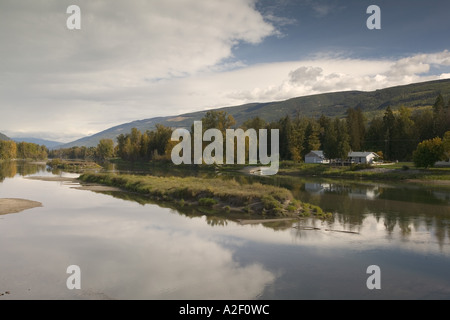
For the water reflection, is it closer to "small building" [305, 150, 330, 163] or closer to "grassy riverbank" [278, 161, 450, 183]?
"grassy riverbank" [278, 161, 450, 183]

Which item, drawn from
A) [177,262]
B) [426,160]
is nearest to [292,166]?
[426,160]

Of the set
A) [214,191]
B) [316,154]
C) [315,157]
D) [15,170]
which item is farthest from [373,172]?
[15,170]

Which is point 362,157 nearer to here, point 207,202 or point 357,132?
point 357,132

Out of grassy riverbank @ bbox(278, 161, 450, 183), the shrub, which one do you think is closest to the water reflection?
the shrub

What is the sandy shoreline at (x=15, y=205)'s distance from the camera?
34.9 meters

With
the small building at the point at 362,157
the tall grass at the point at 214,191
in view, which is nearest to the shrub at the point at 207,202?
the tall grass at the point at 214,191

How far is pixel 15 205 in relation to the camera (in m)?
37.4

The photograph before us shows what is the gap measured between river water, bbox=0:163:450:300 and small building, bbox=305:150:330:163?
64821 mm

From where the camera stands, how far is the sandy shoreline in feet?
115

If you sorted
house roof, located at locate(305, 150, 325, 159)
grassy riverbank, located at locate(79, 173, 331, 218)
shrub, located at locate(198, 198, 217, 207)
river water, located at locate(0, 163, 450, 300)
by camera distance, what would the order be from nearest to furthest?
river water, located at locate(0, 163, 450, 300) < grassy riverbank, located at locate(79, 173, 331, 218) < shrub, located at locate(198, 198, 217, 207) < house roof, located at locate(305, 150, 325, 159)

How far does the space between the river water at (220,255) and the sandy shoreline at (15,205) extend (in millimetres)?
2072

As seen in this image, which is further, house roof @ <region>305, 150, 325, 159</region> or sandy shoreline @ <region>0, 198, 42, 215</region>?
house roof @ <region>305, 150, 325, 159</region>

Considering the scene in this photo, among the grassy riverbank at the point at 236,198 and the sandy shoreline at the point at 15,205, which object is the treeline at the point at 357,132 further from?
the sandy shoreline at the point at 15,205
